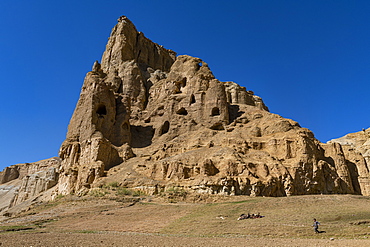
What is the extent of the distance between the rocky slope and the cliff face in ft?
0.45

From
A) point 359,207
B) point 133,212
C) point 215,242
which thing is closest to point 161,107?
point 133,212

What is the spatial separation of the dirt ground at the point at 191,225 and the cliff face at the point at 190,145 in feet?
19.8

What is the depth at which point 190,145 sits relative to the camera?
1962 inches

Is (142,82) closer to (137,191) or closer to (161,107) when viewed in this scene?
(161,107)

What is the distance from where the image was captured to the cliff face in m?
40.1

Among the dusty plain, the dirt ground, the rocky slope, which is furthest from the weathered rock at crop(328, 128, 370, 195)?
the dusty plain

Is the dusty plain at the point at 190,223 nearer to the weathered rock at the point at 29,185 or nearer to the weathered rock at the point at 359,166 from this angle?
the weathered rock at the point at 359,166

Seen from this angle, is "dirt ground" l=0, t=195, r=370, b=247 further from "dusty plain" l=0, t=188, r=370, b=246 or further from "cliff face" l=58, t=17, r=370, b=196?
"cliff face" l=58, t=17, r=370, b=196

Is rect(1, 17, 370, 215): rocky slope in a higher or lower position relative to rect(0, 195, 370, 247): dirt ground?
higher

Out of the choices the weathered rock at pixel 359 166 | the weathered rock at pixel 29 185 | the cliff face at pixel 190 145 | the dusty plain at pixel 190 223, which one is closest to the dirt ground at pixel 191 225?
the dusty plain at pixel 190 223

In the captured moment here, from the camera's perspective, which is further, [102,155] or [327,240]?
[102,155]

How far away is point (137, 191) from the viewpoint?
39.4 metres

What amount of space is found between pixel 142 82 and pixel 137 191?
41044 mm


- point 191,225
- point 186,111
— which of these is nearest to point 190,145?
point 186,111
